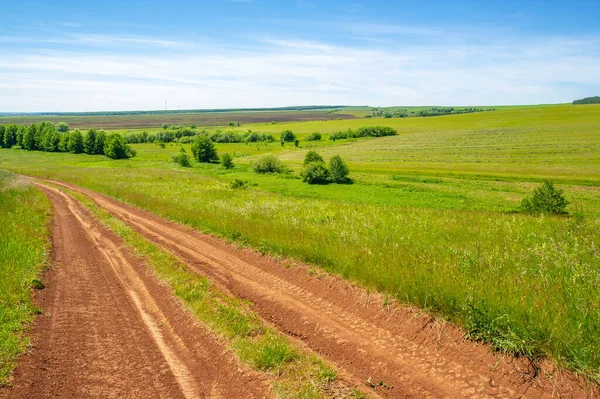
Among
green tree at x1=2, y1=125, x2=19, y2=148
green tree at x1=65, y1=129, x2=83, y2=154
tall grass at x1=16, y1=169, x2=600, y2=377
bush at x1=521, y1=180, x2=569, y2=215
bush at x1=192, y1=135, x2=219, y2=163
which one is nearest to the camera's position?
tall grass at x1=16, y1=169, x2=600, y2=377

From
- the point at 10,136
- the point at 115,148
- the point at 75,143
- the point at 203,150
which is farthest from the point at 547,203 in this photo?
the point at 10,136

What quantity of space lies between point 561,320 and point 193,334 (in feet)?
22.1

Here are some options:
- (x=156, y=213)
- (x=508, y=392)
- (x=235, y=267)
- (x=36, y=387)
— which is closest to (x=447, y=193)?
(x=156, y=213)

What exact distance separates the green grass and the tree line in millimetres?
77895

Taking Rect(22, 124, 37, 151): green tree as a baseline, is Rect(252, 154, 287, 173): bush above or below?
below

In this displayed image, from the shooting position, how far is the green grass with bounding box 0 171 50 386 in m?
6.61

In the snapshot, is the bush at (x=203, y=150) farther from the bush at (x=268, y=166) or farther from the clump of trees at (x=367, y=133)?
the clump of trees at (x=367, y=133)

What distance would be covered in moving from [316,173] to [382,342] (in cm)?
4636

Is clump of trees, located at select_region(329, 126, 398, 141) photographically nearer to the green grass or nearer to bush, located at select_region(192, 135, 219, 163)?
bush, located at select_region(192, 135, 219, 163)

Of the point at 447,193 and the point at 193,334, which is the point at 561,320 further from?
the point at 447,193

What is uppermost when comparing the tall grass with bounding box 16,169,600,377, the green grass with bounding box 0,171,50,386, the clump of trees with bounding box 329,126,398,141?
the clump of trees with bounding box 329,126,398,141

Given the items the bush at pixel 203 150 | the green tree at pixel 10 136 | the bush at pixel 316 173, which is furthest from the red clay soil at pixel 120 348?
the green tree at pixel 10 136

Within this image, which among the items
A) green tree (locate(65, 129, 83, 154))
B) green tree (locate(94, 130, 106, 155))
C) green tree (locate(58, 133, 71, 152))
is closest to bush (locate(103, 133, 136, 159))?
green tree (locate(94, 130, 106, 155))

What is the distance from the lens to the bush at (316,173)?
52.5 meters
